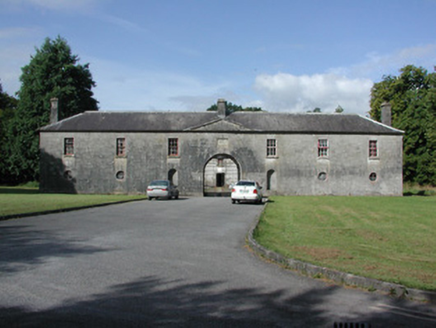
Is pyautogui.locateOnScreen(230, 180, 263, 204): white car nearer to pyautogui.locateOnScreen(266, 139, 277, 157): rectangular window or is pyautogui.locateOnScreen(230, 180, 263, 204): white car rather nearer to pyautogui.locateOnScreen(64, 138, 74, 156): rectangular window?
pyautogui.locateOnScreen(266, 139, 277, 157): rectangular window

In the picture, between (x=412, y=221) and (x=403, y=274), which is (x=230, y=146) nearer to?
(x=412, y=221)

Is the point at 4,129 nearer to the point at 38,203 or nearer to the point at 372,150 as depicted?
the point at 38,203

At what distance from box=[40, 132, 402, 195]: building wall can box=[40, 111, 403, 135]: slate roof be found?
24.1 inches

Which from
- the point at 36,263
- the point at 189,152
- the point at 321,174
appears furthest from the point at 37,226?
the point at 321,174

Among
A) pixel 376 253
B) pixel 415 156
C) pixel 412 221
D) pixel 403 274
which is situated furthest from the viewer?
pixel 415 156

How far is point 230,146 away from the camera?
44875 millimetres

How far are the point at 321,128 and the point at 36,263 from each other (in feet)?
133

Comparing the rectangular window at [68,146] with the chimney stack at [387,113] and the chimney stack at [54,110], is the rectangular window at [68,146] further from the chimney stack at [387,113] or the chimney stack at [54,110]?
the chimney stack at [387,113]

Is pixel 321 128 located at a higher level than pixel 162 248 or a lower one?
higher

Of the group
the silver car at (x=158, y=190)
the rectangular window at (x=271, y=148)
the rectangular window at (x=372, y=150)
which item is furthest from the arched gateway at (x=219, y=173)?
the silver car at (x=158, y=190)

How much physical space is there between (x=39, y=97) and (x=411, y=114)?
159 feet

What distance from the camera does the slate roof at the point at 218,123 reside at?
148 feet

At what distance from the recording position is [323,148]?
4516cm

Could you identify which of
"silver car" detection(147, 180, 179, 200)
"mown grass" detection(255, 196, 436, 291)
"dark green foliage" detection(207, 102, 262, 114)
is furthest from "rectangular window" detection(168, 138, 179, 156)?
"dark green foliage" detection(207, 102, 262, 114)
